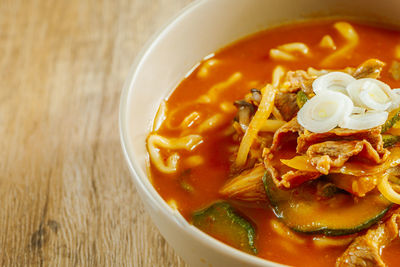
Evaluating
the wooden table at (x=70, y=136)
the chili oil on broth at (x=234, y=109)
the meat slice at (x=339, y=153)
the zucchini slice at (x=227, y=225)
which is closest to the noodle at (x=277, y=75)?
the chili oil on broth at (x=234, y=109)

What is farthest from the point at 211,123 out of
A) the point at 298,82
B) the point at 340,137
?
the point at 340,137

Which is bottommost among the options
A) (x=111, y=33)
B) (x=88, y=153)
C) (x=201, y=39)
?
(x=88, y=153)

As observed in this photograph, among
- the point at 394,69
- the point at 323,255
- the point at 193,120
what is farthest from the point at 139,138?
the point at 394,69

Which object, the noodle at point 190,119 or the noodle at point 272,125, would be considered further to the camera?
the noodle at point 190,119

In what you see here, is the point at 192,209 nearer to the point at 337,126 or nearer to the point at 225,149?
the point at 225,149

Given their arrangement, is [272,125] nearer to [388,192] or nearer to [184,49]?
[388,192]

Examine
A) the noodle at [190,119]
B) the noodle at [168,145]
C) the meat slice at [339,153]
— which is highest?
the meat slice at [339,153]

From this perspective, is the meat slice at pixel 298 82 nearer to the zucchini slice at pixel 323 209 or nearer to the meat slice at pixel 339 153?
the meat slice at pixel 339 153

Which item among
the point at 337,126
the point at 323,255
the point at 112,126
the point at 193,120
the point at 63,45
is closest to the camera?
the point at 323,255
